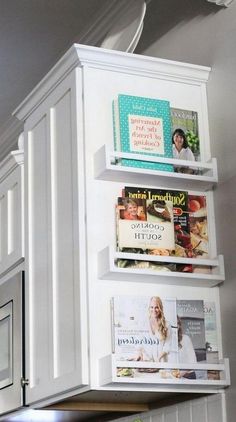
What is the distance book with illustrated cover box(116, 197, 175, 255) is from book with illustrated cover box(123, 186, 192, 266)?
17mm

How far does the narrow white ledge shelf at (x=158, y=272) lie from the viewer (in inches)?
87.4

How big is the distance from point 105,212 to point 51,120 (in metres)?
0.46

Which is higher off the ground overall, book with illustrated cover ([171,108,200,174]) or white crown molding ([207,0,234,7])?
white crown molding ([207,0,234,7])

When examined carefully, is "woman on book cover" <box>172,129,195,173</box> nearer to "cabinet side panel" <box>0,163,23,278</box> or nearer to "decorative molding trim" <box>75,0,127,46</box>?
"cabinet side panel" <box>0,163,23,278</box>

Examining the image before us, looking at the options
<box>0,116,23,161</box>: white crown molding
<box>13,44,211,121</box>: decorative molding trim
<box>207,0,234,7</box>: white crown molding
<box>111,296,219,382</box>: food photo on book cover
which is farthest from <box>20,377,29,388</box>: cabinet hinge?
<box>0,116,23,161</box>: white crown molding

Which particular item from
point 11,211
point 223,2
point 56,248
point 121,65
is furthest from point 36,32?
point 56,248

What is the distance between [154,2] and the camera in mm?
2953

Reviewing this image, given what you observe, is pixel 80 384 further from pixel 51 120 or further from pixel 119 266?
pixel 51 120

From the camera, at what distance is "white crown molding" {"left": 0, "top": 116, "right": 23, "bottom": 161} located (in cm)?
401

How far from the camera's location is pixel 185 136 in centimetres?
248

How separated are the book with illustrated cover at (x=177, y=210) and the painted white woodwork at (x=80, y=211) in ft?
0.12

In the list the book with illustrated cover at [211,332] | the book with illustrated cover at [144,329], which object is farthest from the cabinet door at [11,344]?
the book with illustrated cover at [211,332]

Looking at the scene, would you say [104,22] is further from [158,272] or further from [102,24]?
[158,272]

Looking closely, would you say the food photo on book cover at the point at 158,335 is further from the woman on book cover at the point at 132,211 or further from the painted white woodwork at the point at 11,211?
the painted white woodwork at the point at 11,211
